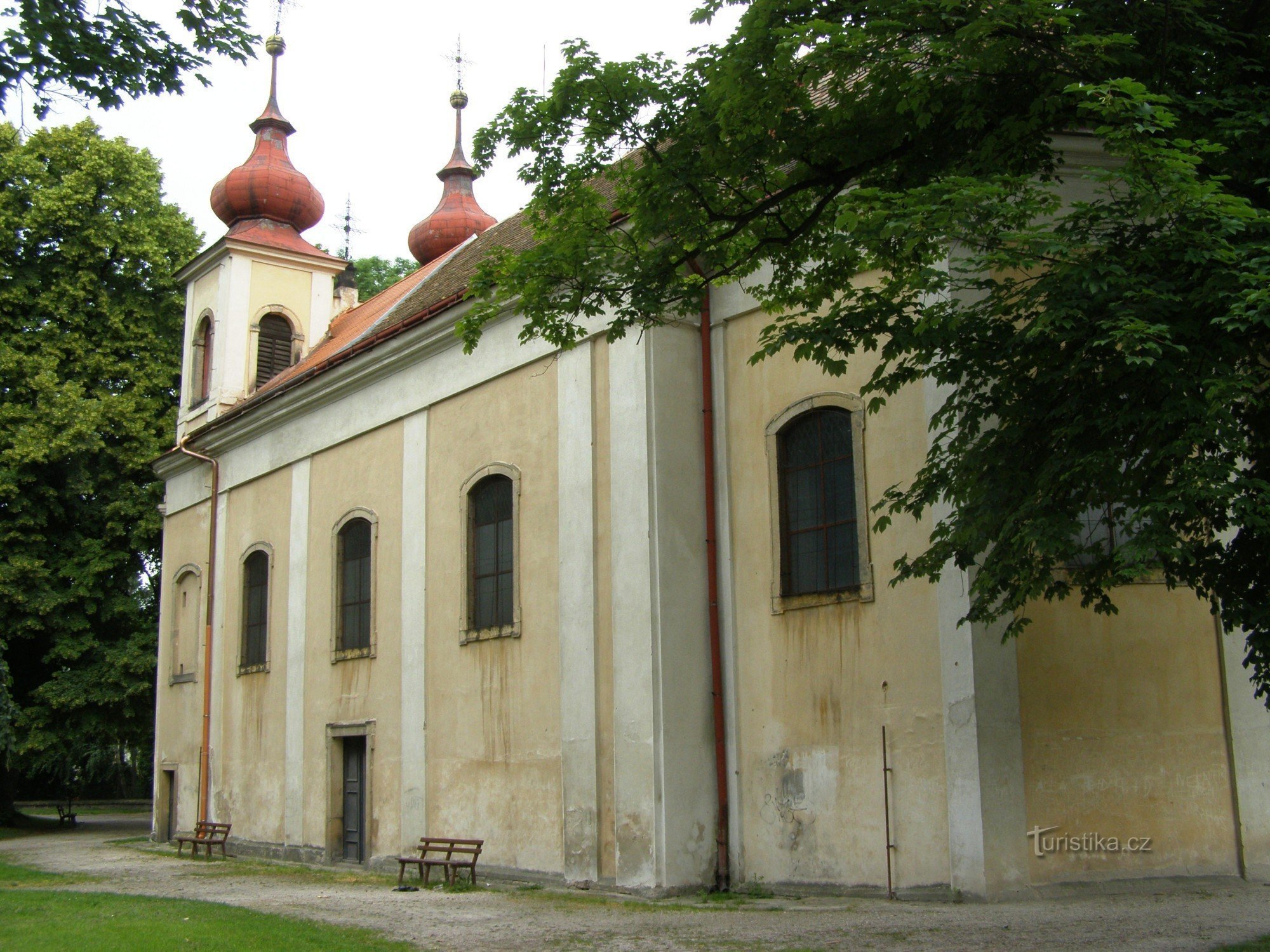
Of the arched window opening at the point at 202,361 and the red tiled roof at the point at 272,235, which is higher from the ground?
the red tiled roof at the point at 272,235

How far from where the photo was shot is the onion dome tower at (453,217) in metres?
27.1

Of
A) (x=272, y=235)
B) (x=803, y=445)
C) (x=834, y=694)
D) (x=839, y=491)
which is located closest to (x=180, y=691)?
(x=272, y=235)

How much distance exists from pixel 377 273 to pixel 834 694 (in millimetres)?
29340

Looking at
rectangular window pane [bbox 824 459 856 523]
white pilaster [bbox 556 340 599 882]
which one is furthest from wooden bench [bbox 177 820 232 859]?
rectangular window pane [bbox 824 459 856 523]

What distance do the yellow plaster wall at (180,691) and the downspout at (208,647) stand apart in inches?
7.7

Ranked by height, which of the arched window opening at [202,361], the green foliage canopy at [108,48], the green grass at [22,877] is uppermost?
the arched window opening at [202,361]

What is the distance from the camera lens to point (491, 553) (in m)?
14.6

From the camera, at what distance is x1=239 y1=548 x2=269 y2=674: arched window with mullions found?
19388mm

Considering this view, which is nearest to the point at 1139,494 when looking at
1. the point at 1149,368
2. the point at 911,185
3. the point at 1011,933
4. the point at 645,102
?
the point at 1149,368

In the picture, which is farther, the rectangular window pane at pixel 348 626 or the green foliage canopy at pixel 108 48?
the rectangular window pane at pixel 348 626

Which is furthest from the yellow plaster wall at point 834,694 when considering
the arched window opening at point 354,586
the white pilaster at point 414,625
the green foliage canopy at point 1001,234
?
the arched window opening at point 354,586

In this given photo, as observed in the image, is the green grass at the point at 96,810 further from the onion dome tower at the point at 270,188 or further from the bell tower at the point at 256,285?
the onion dome tower at the point at 270,188

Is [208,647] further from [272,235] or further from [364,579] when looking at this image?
[272,235]

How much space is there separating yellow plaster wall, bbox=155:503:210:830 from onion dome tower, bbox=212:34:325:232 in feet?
19.3
